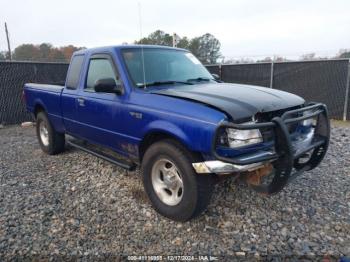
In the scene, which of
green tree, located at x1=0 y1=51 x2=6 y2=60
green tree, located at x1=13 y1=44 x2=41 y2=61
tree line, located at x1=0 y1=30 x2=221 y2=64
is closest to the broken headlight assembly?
tree line, located at x1=0 y1=30 x2=221 y2=64

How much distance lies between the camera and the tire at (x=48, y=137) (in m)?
5.82

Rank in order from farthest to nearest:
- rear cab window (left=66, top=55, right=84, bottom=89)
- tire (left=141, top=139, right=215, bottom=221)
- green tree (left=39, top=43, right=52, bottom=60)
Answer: green tree (left=39, top=43, right=52, bottom=60) → rear cab window (left=66, top=55, right=84, bottom=89) → tire (left=141, top=139, right=215, bottom=221)

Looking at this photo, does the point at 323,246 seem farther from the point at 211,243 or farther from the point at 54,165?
the point at 54,165

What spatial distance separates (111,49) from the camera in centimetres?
413

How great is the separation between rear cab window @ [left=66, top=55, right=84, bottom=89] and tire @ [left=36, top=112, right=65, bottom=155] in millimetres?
1185

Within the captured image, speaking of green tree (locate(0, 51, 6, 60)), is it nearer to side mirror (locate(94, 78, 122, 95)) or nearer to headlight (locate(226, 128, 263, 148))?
side mirror (locate(94, 78, 122, 95))

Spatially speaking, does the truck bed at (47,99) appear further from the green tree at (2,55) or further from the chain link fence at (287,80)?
the green tree at (2,55)

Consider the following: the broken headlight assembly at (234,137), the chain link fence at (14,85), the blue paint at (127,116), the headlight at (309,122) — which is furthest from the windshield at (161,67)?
the chain link fence at (14,85)

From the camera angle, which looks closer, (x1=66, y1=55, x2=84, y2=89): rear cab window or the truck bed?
(x1=66, y1=55, x2=84, y2=89): rear cab window

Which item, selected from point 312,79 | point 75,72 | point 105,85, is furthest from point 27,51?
point 105,85

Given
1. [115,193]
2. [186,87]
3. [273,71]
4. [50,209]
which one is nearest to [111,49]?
[186,87]

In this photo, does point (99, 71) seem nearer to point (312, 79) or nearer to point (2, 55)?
point (312, 79)

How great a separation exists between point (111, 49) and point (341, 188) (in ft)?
11.9

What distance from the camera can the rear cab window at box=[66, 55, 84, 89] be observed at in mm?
4877
